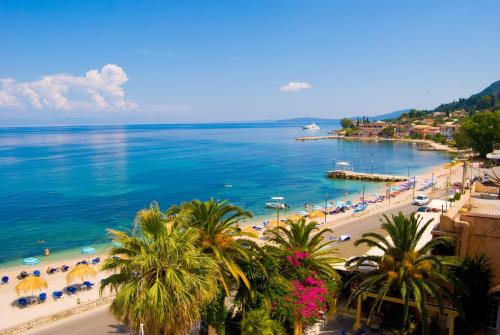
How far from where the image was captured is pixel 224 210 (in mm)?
14398

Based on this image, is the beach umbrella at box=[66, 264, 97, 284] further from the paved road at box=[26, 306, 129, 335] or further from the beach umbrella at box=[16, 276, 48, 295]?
the paved road at box=[26, 306, 129, 335]

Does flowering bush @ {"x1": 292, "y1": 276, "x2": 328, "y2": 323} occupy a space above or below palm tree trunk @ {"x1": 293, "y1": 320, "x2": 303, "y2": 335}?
above

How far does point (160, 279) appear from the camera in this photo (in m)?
10.4

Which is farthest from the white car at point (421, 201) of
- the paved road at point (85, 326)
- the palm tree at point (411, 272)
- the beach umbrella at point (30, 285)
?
the beach umbrella at point (30, 285)

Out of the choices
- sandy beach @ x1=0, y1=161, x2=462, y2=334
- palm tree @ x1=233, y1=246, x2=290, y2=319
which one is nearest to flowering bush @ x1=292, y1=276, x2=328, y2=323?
palm tree @ x1=233, y1=246, x2=290, y2=319

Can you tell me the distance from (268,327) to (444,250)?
27.1 ft

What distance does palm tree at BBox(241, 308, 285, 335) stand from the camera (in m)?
12.9

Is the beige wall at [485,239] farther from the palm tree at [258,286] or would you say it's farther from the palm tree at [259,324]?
the palm tree at [259,324]

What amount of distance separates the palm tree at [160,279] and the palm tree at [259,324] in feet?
8.58

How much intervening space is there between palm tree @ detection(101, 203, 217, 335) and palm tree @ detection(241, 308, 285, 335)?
2.61m

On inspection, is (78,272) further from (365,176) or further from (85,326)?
(365,176)

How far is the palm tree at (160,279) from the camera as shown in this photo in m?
10.1

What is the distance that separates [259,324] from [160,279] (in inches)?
177

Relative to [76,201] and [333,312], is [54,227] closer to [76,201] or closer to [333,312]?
[76,201]
